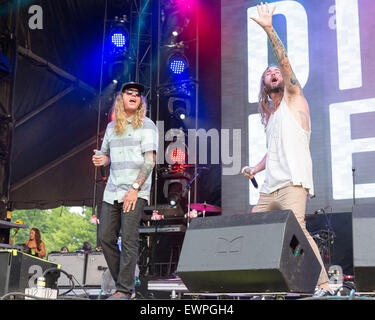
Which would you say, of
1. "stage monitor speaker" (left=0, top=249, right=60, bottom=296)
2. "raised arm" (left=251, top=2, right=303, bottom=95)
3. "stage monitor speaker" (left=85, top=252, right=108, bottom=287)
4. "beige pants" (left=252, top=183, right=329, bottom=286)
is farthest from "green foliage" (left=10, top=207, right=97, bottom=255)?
"raised arm" (left=251, top=2, right=303, bottom=95)

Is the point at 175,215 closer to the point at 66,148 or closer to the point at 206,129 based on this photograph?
the point at 206,129

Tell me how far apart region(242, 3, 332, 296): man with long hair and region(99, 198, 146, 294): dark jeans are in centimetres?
87

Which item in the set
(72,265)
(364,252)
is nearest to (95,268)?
(72,265)

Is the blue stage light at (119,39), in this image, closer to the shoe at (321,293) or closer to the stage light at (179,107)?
the stage light at (179,107)

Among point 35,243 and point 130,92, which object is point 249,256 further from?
point 35,243

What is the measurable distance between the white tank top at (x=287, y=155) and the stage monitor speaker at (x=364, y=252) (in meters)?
0.69

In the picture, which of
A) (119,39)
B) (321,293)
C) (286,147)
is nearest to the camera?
(321,293)

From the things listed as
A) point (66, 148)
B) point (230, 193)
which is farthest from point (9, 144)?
point (230, 193)

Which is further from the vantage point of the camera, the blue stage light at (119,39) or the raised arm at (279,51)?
the blue stage light at (119,39)

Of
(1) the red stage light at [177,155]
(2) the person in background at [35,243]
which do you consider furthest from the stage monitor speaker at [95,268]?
(2) the person in background at [35,243]

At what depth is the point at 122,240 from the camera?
11.6 feet

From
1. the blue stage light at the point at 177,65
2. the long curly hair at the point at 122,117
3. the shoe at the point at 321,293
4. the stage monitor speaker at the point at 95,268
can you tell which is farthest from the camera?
the blue stage light at the point at 177,65

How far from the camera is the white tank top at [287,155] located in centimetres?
322

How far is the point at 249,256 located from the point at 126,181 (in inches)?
57.7
